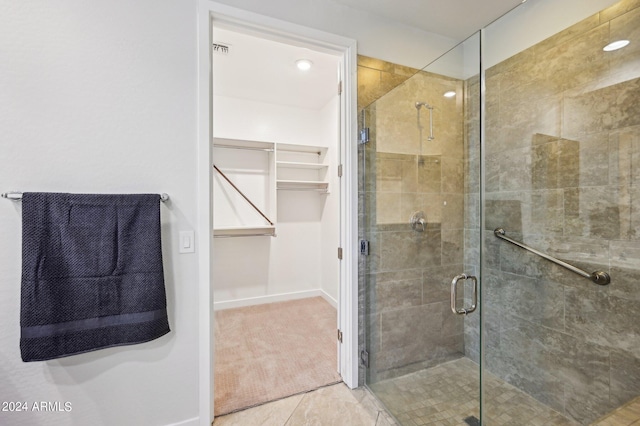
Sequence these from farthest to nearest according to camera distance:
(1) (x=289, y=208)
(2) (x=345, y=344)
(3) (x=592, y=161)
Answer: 1. (1) (x=289, y=208)
2. (2) (x=345, y=344)
3. (3) (x=592, y=161)

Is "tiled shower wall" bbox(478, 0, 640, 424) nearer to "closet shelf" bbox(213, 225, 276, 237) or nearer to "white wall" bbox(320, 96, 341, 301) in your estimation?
"white wall" bbox(320, 96, 341, 301)

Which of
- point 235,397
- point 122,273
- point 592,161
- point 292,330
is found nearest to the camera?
point 122,273

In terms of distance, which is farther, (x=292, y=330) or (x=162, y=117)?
(x=292, y=330)

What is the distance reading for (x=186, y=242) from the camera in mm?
1540

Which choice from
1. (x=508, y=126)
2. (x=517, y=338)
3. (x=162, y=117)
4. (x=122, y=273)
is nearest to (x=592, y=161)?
(x=508, y=126)

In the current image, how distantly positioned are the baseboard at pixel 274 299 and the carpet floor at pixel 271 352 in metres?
0.08

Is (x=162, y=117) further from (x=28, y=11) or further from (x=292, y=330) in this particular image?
(x=292, y=330)

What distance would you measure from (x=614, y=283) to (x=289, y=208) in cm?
309

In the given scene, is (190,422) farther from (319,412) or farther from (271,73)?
(271,73)

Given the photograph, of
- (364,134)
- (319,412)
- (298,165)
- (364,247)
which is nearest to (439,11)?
(364,134)

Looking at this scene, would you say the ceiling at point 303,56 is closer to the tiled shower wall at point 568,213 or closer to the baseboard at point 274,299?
→ the tiled shower wall at point 568,213

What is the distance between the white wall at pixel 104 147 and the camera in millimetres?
1247

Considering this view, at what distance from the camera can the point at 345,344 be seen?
1.95 m

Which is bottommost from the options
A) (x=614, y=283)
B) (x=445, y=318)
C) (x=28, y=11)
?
(x=445, y=318)
